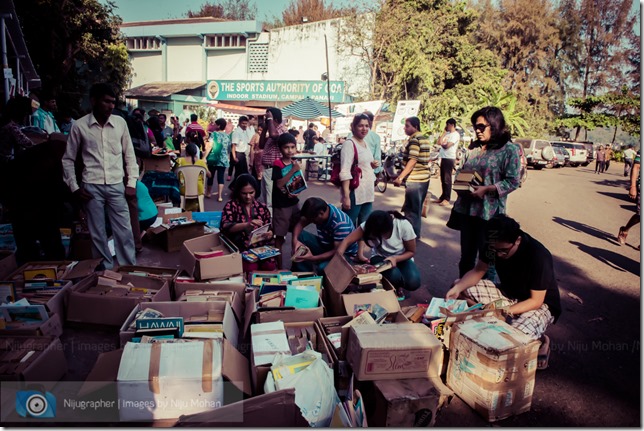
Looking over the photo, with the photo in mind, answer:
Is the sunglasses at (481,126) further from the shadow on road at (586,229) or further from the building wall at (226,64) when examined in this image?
the building wall at (226,64)

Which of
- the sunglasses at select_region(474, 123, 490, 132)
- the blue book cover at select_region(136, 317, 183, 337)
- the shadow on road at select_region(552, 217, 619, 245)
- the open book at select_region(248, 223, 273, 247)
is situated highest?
the sunglasses at select_region(474, 123, 490, 132)

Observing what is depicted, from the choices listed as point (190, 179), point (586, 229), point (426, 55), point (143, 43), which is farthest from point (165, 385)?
point (143, 43)

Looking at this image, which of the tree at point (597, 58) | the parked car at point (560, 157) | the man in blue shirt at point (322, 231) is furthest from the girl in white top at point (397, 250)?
the parked car at point (560, 157)

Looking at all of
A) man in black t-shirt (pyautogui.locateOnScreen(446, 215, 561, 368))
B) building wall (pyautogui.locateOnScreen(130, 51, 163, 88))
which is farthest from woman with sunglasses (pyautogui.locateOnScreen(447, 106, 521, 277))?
building wall (pyautogui.locateOnScreen(130, 51, 163, 88))

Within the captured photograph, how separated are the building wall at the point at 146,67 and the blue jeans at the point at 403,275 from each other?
25.2 metres

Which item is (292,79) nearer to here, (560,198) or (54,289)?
(560,198)

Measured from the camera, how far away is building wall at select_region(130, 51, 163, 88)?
2464 cm

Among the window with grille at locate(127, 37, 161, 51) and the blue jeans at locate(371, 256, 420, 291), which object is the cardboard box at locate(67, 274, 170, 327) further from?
the window with grille at locate(127, 37, 161, 51)

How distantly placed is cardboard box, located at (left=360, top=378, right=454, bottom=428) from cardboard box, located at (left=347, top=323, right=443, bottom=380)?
0.05m

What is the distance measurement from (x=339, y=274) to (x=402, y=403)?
1.43m

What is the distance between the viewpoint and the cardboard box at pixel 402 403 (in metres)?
2.27

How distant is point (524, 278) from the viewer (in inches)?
125

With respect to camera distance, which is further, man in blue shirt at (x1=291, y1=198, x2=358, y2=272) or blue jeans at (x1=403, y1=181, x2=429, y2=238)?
blue jeans at (x1=403, y1=181, x2=429, y2=238)

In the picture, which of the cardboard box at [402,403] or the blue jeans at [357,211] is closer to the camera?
the cardboard box at [402,403]
